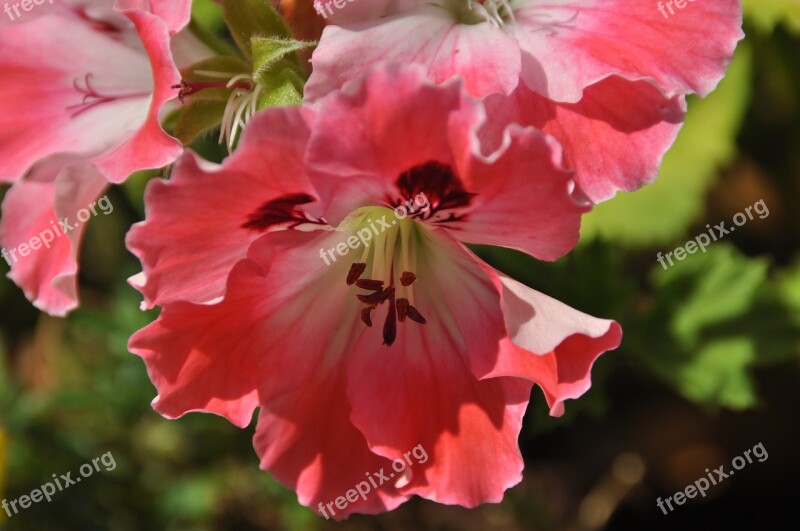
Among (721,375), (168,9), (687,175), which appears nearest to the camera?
(168,9)

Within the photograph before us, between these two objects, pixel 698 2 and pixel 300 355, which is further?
pixel 300 355

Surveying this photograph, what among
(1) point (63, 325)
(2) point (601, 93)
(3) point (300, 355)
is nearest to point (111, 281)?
(1) point (63, 325)

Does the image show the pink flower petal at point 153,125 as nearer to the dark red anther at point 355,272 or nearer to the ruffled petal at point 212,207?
the ruffled petal at point 212,207

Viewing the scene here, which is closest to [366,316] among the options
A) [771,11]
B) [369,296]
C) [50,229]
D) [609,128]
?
[369,296]

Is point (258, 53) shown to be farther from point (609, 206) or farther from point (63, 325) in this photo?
point (63, 325)

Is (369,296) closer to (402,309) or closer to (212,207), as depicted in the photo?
(402,309)

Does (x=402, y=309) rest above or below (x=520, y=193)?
below

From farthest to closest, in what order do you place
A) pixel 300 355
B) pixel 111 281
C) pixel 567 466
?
pixel 111 281 → pixel 567 466 → pixel 300 355
